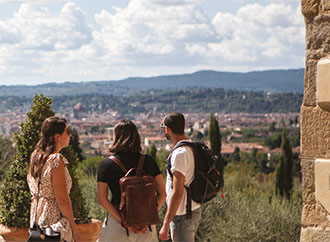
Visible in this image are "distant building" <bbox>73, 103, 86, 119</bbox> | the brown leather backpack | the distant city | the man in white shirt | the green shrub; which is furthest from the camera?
"distant building" <bbox>73, 103, 86, 119</bbox>

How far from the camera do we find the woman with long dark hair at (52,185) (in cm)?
278

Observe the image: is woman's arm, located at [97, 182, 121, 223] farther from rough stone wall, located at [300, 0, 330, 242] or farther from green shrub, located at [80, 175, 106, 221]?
green shrub, located at [80, 175, 106, 221]

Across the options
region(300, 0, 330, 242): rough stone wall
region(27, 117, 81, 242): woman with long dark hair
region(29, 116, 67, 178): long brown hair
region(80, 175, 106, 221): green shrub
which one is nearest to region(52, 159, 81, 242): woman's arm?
region(27, 117, 81, 242): woman with long dark hair

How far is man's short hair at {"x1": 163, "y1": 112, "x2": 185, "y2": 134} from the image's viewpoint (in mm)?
3143

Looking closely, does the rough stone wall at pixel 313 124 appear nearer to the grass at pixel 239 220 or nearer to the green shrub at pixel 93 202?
the grass at pixel 239 220

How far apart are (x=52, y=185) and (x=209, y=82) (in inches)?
7137

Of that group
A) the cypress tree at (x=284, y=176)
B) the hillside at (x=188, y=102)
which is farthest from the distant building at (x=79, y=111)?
the cypress tree at (x=284, y=176)

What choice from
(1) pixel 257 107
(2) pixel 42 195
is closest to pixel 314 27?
(2) pixel 42 195

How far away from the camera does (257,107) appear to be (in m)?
121

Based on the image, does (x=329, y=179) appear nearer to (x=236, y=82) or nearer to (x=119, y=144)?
(x=119, y=144)

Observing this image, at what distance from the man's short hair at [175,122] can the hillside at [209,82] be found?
140329 mm

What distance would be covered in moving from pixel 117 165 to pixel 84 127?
3537 inches

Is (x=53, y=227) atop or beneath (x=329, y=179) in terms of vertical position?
beneath

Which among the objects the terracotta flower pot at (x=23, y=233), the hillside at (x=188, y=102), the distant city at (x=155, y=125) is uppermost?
the terracotta flower pot at (x=23, y=233)
